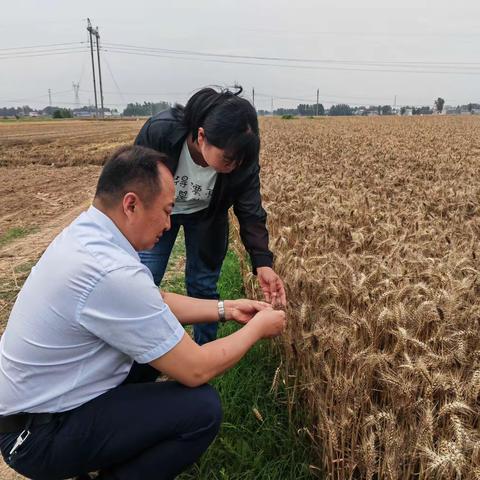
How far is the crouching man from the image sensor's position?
205cm

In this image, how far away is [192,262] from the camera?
12.9 feet

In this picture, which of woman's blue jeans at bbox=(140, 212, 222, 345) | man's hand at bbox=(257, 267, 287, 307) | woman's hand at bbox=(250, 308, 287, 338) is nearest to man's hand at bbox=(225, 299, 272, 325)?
woman's hand at bbox=(250, 308, 287, 338)

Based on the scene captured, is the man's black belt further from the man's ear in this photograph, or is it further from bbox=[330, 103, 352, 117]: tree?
bbox=[330, 103, 352, 117]: tree

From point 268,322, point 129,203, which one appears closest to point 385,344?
point 268,322

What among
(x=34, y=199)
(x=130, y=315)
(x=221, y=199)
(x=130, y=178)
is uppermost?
(x=130, y=178)

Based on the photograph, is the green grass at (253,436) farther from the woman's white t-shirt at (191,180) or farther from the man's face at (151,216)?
the man's face at (151,216)

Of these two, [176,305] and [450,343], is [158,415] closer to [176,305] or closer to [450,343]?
[176,305]

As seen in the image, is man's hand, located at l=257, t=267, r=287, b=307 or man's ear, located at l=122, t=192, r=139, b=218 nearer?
man's ear, located at l=122, t=192, r=139, b=218

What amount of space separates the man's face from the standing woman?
51cm

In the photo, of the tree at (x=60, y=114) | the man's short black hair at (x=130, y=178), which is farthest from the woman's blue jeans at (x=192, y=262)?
the tree at (x=60, y=114)

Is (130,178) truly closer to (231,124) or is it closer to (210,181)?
(231,124)

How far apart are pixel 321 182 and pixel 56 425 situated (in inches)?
272

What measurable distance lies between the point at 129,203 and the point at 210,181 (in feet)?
4.45

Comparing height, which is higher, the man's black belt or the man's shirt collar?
the man's shirt collar
